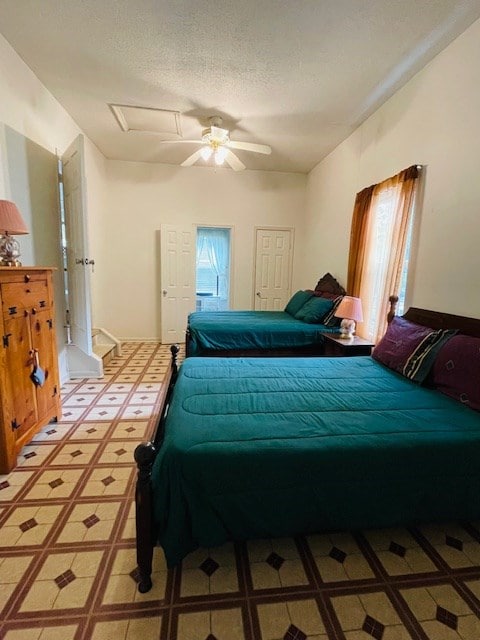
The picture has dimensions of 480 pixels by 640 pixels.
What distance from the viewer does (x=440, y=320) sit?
230 cm

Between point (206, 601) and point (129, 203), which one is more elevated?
point (129, 203)

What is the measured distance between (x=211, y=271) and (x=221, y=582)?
653 centimetres

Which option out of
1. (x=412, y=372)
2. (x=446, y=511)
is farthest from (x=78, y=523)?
(x=412, y=372)

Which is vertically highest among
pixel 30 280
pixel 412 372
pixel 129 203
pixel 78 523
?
pixel 129 203

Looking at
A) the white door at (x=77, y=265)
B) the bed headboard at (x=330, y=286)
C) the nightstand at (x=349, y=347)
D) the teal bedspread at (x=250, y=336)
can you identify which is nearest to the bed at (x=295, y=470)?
the nightstand at (x=349, y=347)

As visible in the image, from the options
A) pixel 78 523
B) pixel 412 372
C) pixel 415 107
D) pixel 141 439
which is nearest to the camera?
pixel 78 523

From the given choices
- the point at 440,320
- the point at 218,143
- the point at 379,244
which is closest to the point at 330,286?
the point at 379,244

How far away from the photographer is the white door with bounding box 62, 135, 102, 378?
3006 mm

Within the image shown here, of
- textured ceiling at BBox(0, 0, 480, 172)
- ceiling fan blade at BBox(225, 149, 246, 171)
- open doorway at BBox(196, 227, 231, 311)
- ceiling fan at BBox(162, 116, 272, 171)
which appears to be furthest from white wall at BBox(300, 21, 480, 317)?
open doorway at BBox(196, 227, 231, 311)

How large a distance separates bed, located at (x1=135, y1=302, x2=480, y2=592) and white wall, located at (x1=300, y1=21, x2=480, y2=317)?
1101 millimetres

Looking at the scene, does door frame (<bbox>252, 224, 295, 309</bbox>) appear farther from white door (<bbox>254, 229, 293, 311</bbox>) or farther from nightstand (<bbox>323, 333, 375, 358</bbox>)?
nightstand (<bbox>323, 333, 375, 358</bbox>)

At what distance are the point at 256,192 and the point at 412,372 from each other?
4.21m

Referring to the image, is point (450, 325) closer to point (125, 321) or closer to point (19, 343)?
point (19, 343)

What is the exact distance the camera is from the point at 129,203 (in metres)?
4.99
